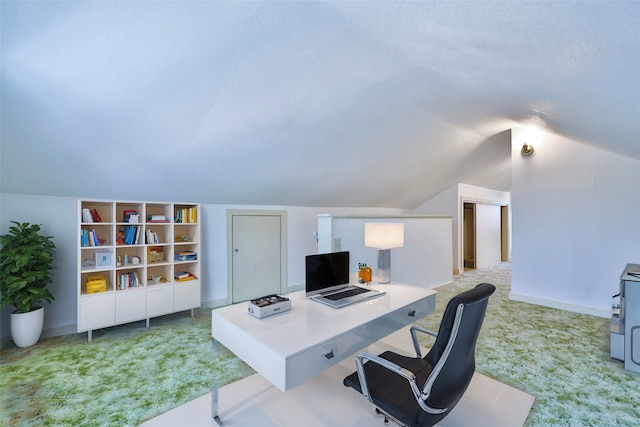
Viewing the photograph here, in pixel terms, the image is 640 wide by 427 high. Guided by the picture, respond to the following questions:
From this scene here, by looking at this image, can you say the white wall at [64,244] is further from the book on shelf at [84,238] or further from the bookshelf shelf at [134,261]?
the book on shelf at [84,238]

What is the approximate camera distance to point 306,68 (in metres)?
2.57

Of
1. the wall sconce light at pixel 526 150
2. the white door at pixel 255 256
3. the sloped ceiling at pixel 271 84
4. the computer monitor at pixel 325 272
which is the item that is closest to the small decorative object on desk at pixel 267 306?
the computer monitor at pixel 325 272

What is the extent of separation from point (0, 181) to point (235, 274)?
2767 millimetres

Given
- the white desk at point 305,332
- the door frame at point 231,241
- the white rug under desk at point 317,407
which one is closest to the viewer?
the white desk at point 305,332

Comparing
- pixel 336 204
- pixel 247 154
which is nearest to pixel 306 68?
pixel 247 154

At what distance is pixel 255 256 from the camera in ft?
15.9

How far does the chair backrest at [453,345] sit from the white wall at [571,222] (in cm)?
399

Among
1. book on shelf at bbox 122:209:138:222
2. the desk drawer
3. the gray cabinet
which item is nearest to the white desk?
the desk drawer

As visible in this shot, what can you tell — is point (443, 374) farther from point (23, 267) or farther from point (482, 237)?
point (482, 237)

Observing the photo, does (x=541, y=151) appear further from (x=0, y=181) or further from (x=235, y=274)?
(x=0, y=181)

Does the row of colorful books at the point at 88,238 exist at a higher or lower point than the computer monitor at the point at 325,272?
higher

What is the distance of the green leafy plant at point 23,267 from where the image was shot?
2.85m

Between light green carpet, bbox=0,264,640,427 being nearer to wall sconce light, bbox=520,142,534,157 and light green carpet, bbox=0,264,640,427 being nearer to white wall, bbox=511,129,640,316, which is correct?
white wall, bbox=511,129,640,316

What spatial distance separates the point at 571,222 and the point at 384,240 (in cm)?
350
